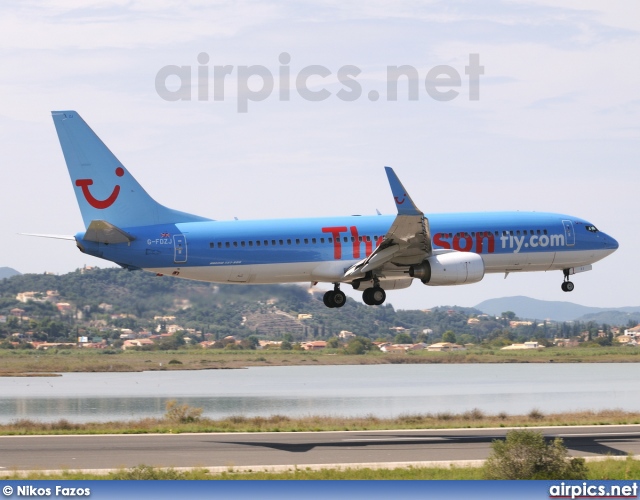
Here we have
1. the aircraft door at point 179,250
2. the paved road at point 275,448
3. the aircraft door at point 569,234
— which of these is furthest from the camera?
the aircraft door at point 569,234

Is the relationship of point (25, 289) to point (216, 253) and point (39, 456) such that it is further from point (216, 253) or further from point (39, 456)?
point (39, 456)

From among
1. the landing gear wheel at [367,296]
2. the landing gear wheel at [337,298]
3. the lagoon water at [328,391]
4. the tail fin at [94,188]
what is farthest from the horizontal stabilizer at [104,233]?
the lagoon water at [328,391]

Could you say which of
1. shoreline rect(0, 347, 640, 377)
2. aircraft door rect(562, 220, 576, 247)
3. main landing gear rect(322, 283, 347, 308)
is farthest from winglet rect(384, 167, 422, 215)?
shoreline rect(0, 347, 640, 377)

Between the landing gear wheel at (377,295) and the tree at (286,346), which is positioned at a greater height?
the landing gear wheel at (377,295)

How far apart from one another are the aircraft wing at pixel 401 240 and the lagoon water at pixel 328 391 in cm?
2284

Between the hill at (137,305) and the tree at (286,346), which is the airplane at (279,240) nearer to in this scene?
the hill at (137,305)

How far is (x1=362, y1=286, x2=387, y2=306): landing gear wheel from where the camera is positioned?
5722cm

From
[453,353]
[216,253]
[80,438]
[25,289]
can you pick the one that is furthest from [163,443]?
[453,353]

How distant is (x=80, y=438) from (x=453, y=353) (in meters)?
150

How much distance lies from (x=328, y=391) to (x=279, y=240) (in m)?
61.4

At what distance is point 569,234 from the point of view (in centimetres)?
6088

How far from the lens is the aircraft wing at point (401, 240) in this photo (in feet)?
174

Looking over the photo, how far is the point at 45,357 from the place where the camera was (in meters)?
158

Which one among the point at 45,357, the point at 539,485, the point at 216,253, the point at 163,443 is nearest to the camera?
the point at 539,485
